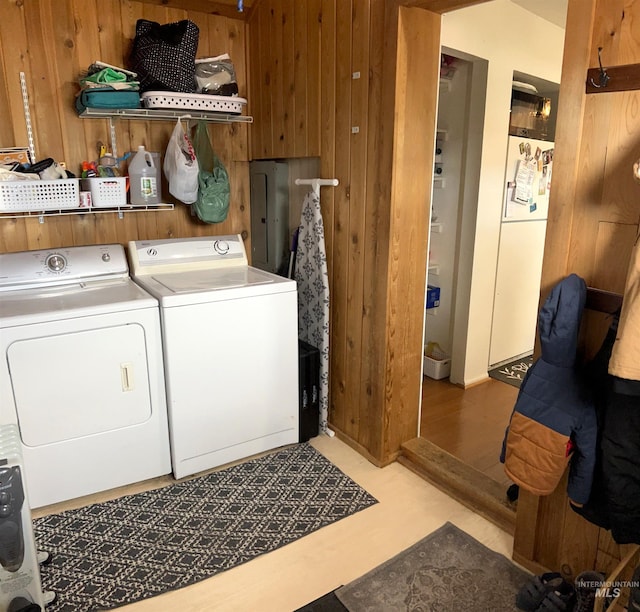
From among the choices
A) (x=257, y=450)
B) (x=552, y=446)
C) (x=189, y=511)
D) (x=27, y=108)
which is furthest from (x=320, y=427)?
(x=27, y=108)

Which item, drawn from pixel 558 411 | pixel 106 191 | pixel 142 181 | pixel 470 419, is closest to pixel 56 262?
pixel 106 191

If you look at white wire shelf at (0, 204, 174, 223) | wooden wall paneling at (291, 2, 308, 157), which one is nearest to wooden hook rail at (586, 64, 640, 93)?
wooden wall paneling at (291, 2, 308, 157)

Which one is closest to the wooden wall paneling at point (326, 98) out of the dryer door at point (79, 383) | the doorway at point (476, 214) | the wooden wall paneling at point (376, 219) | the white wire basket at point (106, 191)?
the wooden wall paneling at point (376, 219)

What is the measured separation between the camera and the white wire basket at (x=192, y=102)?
249cm

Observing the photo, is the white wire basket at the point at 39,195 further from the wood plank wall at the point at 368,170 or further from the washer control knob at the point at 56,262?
the wood plank wall at the point at 368,170

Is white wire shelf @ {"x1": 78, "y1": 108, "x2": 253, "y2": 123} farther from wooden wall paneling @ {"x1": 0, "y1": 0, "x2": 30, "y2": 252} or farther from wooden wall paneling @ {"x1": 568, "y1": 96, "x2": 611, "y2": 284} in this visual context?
wooden wall paneling @ {"x1": 568, "y1": 96, "x2": 611, "y2": 284}

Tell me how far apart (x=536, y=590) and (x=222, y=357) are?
4.98 ft

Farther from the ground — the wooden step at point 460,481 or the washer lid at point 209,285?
the washer lid at point 209,285

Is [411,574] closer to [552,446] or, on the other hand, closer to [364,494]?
[364,494]

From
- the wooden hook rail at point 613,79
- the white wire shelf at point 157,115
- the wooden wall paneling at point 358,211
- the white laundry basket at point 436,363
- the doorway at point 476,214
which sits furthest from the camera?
the white laundry basket at point 436,363

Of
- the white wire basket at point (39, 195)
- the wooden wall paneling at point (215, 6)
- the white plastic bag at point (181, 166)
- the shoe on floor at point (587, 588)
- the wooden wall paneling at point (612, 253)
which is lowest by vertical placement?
the shoe on floor at point (587, 588)

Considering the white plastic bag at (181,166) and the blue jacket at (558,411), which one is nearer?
the blue jacket at (558,411)

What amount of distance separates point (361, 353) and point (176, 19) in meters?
2.02

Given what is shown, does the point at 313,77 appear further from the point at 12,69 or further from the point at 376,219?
the point at 12,69
